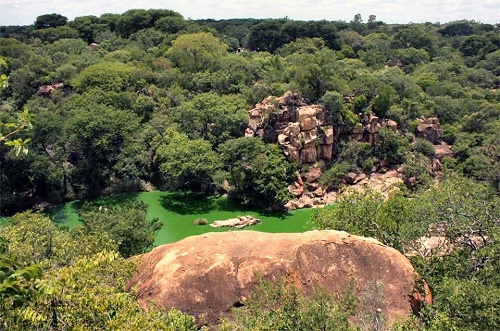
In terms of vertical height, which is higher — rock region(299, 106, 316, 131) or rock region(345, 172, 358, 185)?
rock region(299, 106, 316, 131)

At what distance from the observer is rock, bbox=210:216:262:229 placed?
26.3m

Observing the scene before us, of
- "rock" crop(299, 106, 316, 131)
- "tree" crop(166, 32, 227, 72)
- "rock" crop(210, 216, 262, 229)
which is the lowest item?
"rock" crop(210, 216, 262, 229)

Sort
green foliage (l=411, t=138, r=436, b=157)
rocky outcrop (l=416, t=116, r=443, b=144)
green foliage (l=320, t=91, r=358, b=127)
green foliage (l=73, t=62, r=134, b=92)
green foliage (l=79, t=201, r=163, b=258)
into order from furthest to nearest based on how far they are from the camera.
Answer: green foliage (l=73, t=62, r=134, b=92), rocky outcrop (l=416, t=116, r=443, b=144), green foliage (l=411, t=138, r=436, b=157), green foliage (l=320, t=91, r=358, b=127), green foliage (l=79, t=201, r=163, b=258)

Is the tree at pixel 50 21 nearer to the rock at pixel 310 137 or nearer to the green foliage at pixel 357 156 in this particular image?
the rock at pixel 310 137

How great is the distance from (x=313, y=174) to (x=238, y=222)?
7.20 meters

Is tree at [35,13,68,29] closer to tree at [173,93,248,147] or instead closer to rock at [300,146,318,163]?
tree at [173,93,248,147]

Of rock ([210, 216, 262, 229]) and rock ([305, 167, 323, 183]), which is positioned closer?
rock ([210, 216, 262, 229])

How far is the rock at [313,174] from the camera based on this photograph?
31141 mm

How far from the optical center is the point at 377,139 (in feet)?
112

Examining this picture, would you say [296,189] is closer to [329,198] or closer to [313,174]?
[313,174]

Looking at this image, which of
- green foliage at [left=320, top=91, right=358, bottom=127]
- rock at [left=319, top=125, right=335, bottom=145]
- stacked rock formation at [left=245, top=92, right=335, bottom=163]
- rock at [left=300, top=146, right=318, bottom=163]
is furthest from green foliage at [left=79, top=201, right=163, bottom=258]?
green foliage at [left=320, top=91, right=358, bottom=127]

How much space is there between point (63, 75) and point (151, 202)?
59.6 ft

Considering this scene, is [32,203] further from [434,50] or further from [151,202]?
[434,50]

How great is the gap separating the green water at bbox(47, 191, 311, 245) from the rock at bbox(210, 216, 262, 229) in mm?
302
